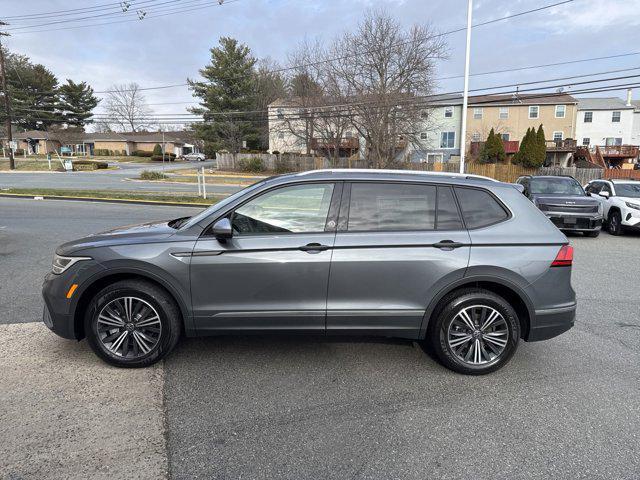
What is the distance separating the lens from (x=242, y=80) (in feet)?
176

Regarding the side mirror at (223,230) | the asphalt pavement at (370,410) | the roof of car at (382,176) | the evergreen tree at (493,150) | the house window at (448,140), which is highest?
the house window at (448,140)

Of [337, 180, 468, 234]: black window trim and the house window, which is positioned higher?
the house window

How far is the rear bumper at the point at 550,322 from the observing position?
154 inches

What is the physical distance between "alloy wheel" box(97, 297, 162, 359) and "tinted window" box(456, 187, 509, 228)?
112 inches

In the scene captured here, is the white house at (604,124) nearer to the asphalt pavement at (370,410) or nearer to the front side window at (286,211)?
the asphalt pavement at (370,410)

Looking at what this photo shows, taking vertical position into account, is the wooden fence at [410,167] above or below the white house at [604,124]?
below

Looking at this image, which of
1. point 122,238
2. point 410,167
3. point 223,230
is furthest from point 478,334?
point 410,167

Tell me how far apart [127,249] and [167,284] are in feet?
1.48

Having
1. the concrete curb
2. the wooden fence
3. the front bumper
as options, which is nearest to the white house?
the wooden fence

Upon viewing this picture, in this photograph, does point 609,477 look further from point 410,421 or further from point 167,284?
point 167,284

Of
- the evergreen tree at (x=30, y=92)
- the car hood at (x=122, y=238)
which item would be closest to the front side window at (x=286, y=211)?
the car hood at (x=122, y=238)

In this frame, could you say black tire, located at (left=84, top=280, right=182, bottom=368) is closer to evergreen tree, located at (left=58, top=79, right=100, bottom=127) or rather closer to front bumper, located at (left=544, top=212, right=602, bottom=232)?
front bumper, located at (left=544, top=212, right=602, bottom=232)

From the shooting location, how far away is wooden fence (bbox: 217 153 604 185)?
35594mm

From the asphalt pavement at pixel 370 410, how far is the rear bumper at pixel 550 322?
37 cm
